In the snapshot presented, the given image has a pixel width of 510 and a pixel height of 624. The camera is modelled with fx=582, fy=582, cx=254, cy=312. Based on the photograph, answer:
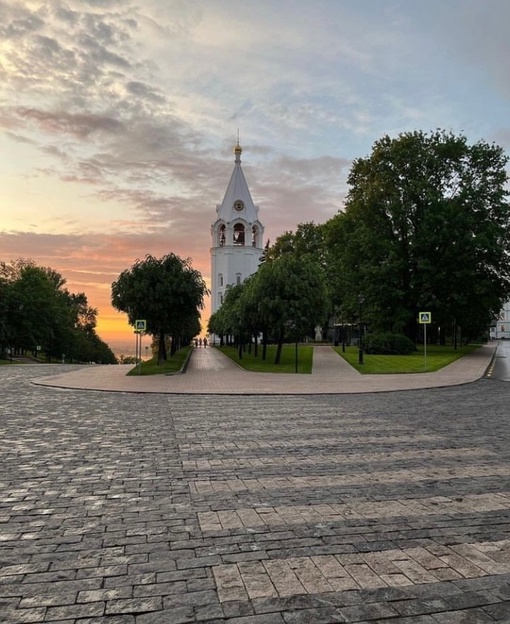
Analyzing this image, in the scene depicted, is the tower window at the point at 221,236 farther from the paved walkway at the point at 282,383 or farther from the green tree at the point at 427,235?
the paved walkway at the point at 282,383

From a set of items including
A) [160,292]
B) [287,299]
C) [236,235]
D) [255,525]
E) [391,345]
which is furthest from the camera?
[236,235]

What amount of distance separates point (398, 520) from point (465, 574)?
1287 millimetres

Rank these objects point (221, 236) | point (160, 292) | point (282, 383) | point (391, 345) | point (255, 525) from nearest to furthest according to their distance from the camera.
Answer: point (255, 525) → point (282, 383) → point (160, 292) → point (391, 345) → point (221, 236)

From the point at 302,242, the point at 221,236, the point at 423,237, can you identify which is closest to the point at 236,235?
the point at 221,236

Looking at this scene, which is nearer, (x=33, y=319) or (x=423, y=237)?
(x=423, y=237)

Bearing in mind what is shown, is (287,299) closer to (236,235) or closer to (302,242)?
(302,242)

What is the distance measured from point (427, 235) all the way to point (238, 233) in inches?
2282

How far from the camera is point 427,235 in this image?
42594 mm

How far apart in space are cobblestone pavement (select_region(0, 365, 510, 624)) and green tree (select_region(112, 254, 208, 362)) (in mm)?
19500

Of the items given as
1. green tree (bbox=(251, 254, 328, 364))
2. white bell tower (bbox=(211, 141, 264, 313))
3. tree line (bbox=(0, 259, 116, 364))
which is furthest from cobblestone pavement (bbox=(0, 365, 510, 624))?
white bell tower (bbox=(211, 141, 264, 313))

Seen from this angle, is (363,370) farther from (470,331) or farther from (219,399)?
(470,331)

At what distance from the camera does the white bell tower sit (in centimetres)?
9631

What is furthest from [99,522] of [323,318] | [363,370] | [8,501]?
[323,318]

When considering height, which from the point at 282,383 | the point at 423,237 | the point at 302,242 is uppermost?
the point at 302,242
